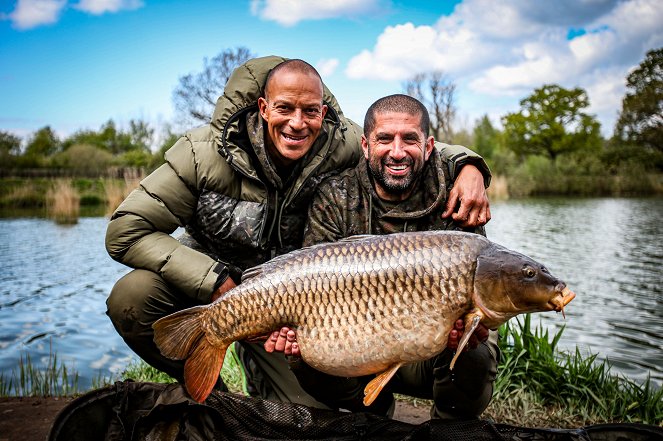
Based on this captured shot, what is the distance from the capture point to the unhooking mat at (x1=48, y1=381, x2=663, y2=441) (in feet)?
5.60

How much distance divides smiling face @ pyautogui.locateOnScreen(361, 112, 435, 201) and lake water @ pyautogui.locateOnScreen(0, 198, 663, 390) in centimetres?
154

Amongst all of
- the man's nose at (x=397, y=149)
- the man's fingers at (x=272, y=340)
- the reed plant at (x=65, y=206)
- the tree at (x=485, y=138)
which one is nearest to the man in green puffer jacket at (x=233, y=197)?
the man's nose at (x=397, y=149)

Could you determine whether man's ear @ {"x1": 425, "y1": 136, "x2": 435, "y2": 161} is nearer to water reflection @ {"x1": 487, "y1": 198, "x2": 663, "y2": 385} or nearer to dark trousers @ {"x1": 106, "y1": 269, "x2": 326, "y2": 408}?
dark trousers @ {"x1": 106, "y1": 269, "x2": 326, "y2": 408}

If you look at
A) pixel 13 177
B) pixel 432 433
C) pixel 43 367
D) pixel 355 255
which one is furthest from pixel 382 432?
pixel 13 177

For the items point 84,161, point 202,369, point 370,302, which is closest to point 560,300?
point 370,302

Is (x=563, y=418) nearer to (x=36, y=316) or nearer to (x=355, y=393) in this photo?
(x=355, y=393)

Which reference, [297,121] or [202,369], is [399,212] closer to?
[297,121]

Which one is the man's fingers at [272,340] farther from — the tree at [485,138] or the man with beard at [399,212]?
the tree at [485,138]

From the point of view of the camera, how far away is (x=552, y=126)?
36188mm

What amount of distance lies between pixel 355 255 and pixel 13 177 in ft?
82.6

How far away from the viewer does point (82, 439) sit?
1.73 m

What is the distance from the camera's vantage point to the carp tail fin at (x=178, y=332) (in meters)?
1.78

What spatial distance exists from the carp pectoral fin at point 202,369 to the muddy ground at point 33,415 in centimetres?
70

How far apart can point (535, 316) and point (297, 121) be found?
379 cm
